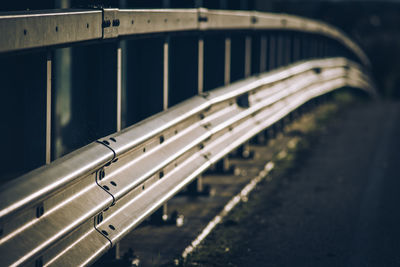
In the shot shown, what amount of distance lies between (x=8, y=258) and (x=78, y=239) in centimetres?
70

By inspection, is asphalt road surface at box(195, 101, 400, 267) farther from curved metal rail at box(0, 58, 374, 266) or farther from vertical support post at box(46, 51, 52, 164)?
vertical support post at box(46, 51, 52, 164)

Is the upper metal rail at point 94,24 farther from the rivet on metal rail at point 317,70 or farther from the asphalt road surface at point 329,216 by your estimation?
the rivet on metal rail at point 317,70

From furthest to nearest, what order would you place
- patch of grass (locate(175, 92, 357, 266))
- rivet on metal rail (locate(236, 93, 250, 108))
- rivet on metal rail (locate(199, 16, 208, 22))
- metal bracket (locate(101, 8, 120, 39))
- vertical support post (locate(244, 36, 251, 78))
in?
vertical support post (locate(244, 36, 251, 78)) < rivet on metal rail (locate(236, 93, 250, 108)) < rivet on metal rail (locate(199, 16, 208, 22)) < patch of grass (locate(175, 92, 357, 266)) < metal bracket (locate(101, 8, 120, 39))

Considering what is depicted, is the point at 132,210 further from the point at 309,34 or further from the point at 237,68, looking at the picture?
the point at 309,34

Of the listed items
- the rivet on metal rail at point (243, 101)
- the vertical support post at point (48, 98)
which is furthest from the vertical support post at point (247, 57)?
the vertical support post at point (48, 98)

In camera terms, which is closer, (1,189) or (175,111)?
(1,189)

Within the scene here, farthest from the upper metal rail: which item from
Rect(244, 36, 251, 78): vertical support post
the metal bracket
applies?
Rect(244, 36, 251, 78): vertical support post

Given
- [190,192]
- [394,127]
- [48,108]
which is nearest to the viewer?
[48,108]

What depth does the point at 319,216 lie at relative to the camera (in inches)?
234

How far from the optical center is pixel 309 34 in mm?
13039

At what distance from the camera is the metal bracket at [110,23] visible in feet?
12.5

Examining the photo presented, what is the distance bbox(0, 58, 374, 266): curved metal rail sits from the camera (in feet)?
9.20

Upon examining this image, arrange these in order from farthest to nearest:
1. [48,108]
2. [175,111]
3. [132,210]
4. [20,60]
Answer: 1. [20,60]
2. [175,111]
3. [132,210]
4. [48,108]

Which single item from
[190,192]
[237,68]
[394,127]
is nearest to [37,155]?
[190,192]
